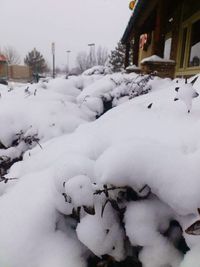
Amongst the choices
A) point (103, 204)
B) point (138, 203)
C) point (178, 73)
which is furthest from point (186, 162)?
point (178, 73)

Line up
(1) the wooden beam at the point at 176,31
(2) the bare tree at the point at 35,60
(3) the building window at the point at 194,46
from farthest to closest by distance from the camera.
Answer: (2) the bare tree at the point at 35,60, (1) the wooden beam at the point at 176,31, (3) the building window at the point at 194,46

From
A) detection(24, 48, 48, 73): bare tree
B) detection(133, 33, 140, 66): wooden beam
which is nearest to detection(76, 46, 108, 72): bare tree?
detection(24, 48, 48, 73): bare tree

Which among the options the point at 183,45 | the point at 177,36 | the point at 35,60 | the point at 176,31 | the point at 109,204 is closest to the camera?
the point at 109,204

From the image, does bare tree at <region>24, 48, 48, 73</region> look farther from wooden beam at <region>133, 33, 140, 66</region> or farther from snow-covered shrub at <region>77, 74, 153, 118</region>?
snow-covered shrub at <region>77, 74, 153, 118</region>

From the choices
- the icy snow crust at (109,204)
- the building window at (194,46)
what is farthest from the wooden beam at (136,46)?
the icy snow crust at (109,204)

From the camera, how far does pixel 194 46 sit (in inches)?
290

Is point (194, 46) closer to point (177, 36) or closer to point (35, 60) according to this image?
point (177, 36)

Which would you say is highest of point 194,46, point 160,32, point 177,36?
point 177,36

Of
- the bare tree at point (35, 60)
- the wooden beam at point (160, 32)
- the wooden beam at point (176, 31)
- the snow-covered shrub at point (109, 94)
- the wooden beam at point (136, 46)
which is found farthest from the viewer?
the bare tree at point (35, 60)

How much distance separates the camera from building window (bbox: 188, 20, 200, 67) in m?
7.03

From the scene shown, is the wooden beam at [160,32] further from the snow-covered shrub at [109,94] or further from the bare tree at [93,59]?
the bare tree at [93,59]

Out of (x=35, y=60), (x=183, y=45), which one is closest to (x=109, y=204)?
(x=183, y=45)

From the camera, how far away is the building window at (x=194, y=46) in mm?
7027

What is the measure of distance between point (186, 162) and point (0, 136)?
6.33 feet
